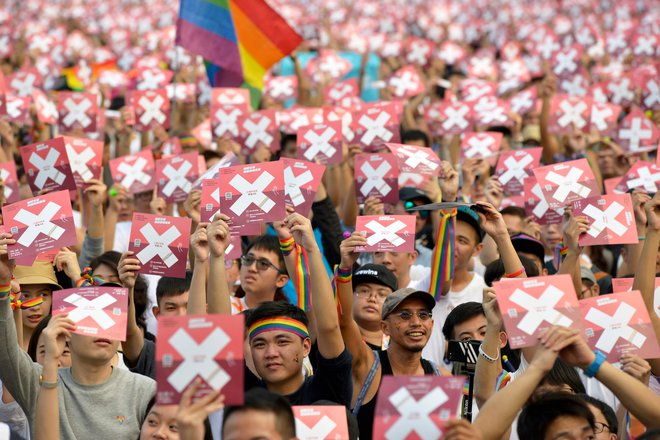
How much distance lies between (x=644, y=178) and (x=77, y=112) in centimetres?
520

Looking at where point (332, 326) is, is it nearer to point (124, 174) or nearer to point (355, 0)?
point (124, 174)

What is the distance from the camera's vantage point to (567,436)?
13.9 ft

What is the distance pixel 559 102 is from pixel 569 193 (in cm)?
419

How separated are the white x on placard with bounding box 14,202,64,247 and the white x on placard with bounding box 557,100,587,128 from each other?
6179mm

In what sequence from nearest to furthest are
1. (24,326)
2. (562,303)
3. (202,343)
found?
(202,343) → (562,303) → (24,326)

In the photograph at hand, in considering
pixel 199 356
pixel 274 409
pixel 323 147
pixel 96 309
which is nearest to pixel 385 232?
pixel 96 309

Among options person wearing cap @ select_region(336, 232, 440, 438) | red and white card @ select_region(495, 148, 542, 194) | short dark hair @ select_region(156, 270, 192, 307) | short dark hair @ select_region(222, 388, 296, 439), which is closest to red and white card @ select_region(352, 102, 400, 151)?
red and white card @ select_region(495, 148, 542, 194)

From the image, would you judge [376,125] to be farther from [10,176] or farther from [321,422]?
[321,422]

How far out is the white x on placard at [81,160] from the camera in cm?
760

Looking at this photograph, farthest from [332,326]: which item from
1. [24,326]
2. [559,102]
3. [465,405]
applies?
[559,102]

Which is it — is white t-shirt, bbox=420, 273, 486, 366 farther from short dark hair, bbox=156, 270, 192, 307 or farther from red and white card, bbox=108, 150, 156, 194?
red and white card, bbox=108, 150, 156, 194

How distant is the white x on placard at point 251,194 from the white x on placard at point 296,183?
768mm

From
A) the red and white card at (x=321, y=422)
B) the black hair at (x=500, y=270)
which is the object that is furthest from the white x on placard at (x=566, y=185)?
the red and white card at (x=321, y=422)

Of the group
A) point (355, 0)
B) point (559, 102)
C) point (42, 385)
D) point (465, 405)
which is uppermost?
point (355, 0)
